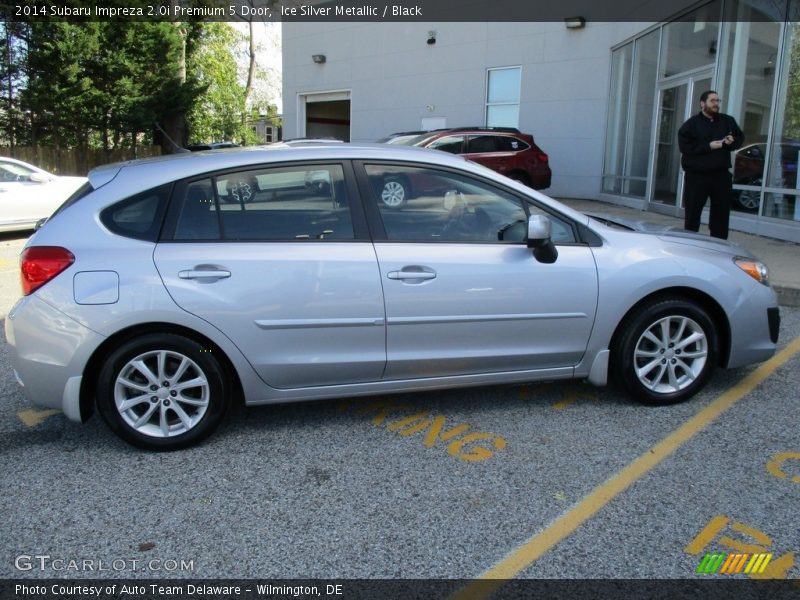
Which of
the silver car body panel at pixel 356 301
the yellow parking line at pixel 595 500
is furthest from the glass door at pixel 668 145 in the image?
the silver car body panel at pixel 356 301

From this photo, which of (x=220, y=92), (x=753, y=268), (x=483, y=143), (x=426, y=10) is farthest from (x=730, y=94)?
(x=220, y=92)

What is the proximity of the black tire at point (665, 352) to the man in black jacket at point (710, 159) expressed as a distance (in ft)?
11.9

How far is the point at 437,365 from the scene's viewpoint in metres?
3.70

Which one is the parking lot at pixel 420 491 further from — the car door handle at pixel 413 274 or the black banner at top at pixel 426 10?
the black banner at top at pixel 426 10

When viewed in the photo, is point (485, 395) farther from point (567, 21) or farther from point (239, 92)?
point (239, 92)

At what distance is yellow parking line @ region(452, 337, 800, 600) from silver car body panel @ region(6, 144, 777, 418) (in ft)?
1.29

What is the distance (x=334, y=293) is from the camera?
3465 millimetres

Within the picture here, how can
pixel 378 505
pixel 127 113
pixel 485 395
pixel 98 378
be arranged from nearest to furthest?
1. pixel 378 505
2. pixel 98 378
3. pixel 485 395
4. pixel 127 113

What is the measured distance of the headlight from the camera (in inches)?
162

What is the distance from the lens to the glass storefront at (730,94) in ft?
31.6

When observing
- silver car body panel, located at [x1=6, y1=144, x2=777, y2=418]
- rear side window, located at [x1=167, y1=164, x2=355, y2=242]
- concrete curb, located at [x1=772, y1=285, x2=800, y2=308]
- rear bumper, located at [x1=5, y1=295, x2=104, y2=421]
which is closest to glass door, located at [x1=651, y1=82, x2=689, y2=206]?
concrete curb, located at [x1=772, y1=285, x2=800, y2=308]

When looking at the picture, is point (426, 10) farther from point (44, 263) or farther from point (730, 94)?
point (44, 263)

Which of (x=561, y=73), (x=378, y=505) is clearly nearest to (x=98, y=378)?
(x=378, y=505)

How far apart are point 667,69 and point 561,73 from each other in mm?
4307
